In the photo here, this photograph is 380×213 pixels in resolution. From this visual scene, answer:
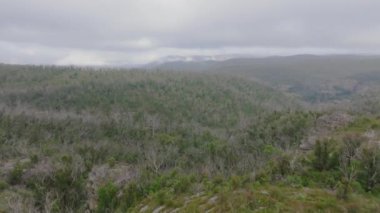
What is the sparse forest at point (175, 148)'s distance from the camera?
14.6m

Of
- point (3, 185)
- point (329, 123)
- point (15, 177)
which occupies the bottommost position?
point (15, 177)

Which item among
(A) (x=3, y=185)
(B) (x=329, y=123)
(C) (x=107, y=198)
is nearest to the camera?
(C) (x=107, y=198)

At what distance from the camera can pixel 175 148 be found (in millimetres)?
70312

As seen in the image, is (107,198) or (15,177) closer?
(107,198)

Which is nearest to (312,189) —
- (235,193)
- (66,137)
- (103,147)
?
(235,193)

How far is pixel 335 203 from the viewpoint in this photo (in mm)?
12180

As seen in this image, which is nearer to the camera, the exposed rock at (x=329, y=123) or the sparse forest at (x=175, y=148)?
the sparse forest at (x=175, y=148)

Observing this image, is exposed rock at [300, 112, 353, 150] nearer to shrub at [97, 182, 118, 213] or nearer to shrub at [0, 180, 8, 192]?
shrub at [97, 182, 118, 213]

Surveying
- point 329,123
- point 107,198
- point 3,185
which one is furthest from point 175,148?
point 107,198

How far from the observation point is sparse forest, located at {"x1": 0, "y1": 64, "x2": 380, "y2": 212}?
14.6 m

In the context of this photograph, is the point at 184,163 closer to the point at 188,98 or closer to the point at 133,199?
the point at 133,199

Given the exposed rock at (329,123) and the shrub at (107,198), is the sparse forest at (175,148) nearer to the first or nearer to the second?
the shrub at (107,198)

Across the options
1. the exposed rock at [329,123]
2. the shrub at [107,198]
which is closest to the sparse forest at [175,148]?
the shrub at [107,198]

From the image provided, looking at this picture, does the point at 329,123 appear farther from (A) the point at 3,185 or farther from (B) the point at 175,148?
(A) the point at 3,185
